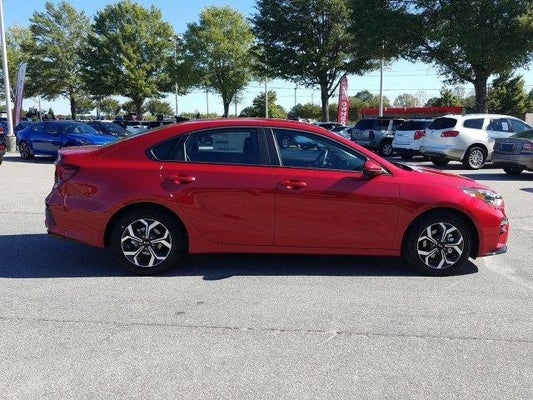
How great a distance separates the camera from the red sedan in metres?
5.08

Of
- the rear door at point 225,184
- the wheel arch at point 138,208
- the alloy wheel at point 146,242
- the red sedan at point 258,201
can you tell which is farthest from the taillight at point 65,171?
the rear door at point 225,184

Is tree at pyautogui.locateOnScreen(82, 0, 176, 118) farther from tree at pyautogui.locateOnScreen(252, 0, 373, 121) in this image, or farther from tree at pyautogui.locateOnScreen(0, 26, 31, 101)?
tree at pyautogui.locateOnScreen(252, 0, 373, 121)

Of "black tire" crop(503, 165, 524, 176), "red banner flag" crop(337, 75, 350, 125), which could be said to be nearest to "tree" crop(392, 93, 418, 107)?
"red banner flag" crop(337, 75, 350, 125)

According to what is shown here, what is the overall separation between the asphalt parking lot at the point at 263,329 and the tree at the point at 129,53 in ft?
138

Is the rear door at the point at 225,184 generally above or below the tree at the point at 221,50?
Result: below

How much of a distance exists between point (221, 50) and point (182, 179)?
39987mm

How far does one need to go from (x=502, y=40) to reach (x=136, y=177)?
74.7 feet

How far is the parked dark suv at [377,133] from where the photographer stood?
21844 millimetres

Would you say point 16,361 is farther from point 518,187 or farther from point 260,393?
point 518,187

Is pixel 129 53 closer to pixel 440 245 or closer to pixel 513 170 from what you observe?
pixel 513 170

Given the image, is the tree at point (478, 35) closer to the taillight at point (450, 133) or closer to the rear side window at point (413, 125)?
the rear side window at point (413, 125)

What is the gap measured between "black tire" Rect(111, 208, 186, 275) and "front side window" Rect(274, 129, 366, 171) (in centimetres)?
129

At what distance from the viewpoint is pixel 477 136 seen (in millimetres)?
15789

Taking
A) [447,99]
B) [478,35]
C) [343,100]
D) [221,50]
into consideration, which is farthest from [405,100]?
[478,35]
